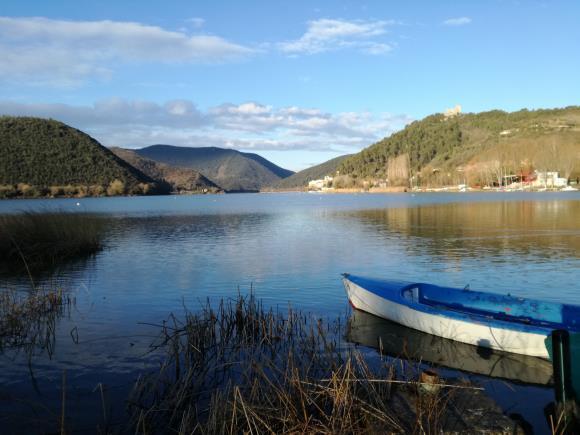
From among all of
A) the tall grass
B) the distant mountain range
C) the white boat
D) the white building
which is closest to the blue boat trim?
the white boat

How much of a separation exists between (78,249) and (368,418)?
80.7ft

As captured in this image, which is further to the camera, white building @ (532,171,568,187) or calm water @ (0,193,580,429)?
white building @ (532,171,568,187)

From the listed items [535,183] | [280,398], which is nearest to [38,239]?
[280,398]

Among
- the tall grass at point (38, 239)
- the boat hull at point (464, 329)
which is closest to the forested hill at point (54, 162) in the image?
the tall grass at point (38, 239)

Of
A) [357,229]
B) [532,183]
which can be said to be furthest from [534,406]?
[532,183]

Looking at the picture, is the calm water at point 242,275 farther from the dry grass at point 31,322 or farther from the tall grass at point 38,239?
the tall grass at point 38,239

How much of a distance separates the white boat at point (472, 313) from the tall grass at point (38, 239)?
17669 millimetres

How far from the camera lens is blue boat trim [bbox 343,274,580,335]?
434 inches

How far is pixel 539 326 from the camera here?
1077 cm

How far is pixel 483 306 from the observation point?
12477 millimetres

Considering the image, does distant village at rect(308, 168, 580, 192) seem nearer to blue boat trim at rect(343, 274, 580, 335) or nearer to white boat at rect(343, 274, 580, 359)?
blue boat trim at rect(343, 274, 580, 335)

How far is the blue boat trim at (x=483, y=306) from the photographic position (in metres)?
11.0

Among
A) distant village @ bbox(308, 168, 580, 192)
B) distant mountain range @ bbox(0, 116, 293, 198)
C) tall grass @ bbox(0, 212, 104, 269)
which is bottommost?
tall grass @ bbox(0, 212, 104, 269)

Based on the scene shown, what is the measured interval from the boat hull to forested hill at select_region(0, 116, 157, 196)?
135 m
